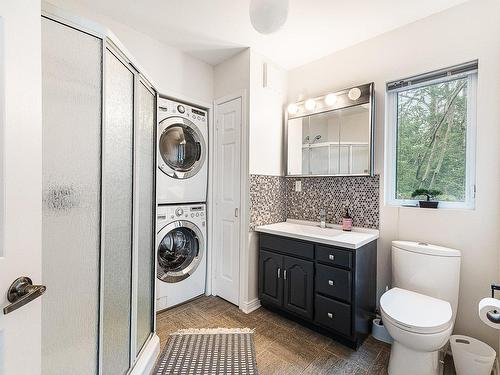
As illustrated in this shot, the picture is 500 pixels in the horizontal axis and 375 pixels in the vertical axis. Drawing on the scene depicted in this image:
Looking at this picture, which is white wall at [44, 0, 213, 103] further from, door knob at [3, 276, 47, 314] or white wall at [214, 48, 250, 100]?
door knob at [3, 276, 47, 314]

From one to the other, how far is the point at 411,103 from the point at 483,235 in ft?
3.65

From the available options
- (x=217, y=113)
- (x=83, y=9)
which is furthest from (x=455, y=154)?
(x=83, y=9)

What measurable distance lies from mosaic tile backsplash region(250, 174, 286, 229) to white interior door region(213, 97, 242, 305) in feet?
0.51

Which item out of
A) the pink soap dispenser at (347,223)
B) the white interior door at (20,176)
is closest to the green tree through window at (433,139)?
the pink soap dispenser at (347,223)

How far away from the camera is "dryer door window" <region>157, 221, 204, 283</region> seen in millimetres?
2260

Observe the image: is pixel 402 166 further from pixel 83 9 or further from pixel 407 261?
pixel 83 9

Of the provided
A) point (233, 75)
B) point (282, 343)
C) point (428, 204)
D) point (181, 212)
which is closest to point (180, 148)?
point (181, 212)

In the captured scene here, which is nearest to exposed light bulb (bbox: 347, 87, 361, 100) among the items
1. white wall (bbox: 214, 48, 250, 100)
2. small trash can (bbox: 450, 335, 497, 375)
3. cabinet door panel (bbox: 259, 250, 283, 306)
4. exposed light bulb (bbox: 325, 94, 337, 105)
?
exposed light bulb (bbox: 325, 94, 337, 105)

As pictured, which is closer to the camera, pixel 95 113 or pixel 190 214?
pixel 95 113

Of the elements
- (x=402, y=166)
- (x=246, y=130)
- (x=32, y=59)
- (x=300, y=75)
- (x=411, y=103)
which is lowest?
(x=402, y=166)

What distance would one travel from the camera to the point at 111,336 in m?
1.20

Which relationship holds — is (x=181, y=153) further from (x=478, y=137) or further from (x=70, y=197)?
(x=478, y=137)

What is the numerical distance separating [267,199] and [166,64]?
5.31 ft

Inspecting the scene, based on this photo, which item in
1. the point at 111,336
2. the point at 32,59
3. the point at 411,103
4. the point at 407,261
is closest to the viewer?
the point at 32,59
